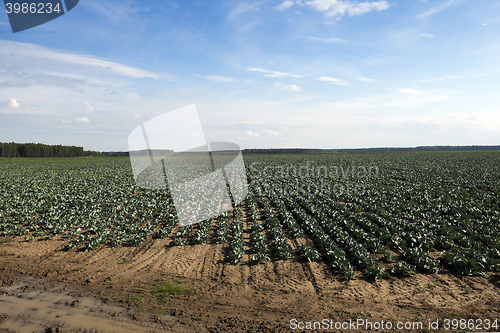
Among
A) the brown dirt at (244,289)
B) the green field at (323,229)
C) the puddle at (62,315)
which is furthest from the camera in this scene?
the green field at (323,229)

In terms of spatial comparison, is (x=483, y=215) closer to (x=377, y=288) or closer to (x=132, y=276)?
(x=377, y=288)

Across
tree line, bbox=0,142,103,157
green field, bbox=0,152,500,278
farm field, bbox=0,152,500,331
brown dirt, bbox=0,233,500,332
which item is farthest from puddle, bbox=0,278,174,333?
tree line, bbox=0,142,103,157

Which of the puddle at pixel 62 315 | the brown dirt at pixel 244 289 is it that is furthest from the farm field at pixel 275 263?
the puddle at pixel 62 315

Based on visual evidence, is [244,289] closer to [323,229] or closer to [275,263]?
[275,263]

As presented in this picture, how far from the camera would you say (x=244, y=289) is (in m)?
7.51

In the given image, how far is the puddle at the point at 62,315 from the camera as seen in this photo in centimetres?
565

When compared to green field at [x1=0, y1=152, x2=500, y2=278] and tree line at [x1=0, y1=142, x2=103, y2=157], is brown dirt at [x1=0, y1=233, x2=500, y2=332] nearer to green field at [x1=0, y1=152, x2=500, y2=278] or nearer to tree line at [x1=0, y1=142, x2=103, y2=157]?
green field at [x1=0, y1=152, x2=500, y2=278]

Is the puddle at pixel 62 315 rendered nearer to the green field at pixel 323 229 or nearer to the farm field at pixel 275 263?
the farm field at pixel 275 263

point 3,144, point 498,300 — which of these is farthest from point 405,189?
point 3,144

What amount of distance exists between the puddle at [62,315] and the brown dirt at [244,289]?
0.95 feet

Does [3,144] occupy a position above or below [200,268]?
above

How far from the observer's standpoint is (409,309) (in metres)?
6.37

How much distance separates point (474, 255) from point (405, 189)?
50.2ft

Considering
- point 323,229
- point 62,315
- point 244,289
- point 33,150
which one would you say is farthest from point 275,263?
point 33,150
